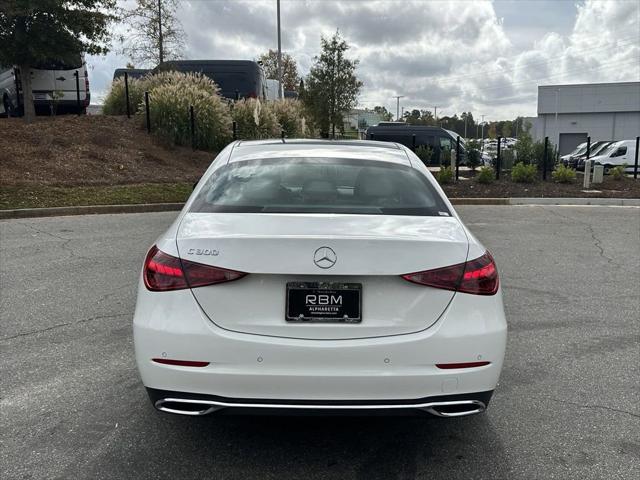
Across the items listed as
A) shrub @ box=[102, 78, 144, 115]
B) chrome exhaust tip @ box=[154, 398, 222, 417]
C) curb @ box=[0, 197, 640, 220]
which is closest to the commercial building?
curb @ box=[0, 197, 640, 220]

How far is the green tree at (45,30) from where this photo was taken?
49.3ft

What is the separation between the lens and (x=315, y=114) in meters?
26.8

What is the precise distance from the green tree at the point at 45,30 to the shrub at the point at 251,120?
4.93 metres

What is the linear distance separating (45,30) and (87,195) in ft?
19.3

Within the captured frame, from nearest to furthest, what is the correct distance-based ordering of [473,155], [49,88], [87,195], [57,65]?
1. [87,195]
2. [57,65]
3. [49,88]
4. [473,155]

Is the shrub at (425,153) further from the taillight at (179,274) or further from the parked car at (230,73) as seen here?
the taillight at (179,274)

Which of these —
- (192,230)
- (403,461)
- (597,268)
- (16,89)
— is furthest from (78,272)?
(16,89)

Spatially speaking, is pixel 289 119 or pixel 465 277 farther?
pixel 289 119

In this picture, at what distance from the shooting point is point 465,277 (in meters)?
2.66

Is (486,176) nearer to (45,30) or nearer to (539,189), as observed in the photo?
(539,189)

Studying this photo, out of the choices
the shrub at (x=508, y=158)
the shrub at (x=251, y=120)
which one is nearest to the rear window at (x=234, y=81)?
the shrub at (x=251, y=120)

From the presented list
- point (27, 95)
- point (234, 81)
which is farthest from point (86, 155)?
point (234, 81)

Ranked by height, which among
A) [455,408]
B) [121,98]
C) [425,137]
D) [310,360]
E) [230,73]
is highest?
[230,73]

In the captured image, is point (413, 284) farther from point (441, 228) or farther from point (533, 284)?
point (533, 284)
